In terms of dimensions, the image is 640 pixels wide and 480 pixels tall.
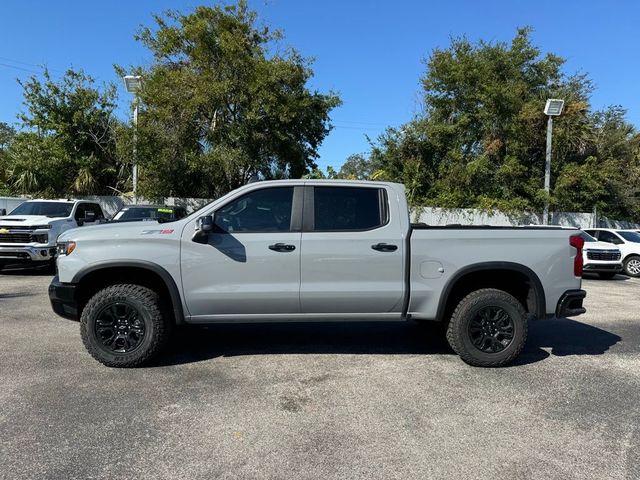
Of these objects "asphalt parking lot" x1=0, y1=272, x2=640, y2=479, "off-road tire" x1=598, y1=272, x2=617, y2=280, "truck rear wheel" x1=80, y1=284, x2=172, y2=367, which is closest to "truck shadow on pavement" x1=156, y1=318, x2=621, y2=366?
"asphalt parking lot" x1=0, y1=272, x2=640, y2=479

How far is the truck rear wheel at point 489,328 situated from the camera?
521 cm

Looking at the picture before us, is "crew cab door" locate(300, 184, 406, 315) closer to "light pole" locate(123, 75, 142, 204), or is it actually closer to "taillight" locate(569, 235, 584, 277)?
"taillight" locate(569, 235, 584, 277)

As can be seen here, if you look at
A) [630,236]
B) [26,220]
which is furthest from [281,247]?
[630,236]

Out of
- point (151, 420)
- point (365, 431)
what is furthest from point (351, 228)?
point (151, 420)

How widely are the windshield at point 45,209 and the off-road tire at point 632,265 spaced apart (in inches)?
655

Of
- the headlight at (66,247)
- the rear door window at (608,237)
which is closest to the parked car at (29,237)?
the headlight at (66,247)

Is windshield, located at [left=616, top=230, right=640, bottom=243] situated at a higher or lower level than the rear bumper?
higher

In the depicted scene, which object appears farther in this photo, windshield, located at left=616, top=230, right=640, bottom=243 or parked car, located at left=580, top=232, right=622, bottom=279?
windshield, located at left=616, top=230, right=640, bottom=243

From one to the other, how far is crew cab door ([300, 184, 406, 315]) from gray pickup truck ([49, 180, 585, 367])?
0.04ft

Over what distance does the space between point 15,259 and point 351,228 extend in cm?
996

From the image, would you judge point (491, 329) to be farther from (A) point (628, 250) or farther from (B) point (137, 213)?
(A) point (628, 250)

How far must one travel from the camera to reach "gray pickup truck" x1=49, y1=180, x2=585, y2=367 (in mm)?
4988

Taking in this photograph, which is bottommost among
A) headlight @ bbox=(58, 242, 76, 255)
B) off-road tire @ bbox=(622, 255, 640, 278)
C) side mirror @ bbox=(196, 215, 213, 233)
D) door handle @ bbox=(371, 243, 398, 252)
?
off-road tire @ bbox=(622, 255, 640, 278)

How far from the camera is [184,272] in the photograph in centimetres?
498
